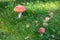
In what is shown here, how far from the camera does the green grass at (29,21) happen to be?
3.91 meters

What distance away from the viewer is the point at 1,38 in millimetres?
3820

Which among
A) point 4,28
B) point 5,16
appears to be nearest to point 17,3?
point 5,16

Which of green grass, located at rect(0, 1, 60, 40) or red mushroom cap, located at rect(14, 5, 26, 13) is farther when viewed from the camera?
red mushroom cap, located at rect(14, 5, 26, 13)

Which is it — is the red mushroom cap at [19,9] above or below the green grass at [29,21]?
above

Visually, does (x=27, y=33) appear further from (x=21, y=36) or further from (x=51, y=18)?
(x=51, y=18)

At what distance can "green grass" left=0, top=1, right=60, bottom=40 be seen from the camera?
3910 mm

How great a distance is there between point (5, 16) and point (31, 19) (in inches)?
20.5

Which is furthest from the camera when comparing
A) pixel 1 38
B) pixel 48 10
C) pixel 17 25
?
pixel 48 10

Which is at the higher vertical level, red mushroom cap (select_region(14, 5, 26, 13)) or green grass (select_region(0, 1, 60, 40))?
red mushroom cap (select_region(14, 5, 26, 13))

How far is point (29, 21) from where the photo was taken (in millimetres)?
4215

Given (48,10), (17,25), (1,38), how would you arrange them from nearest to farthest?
(1,38), (17,25), (48,10)

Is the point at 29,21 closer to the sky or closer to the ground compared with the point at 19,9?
closer to the ground

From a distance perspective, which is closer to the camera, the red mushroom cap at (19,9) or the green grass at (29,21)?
the green grass at (29,21)

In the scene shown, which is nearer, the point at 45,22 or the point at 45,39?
the point at 45,39
